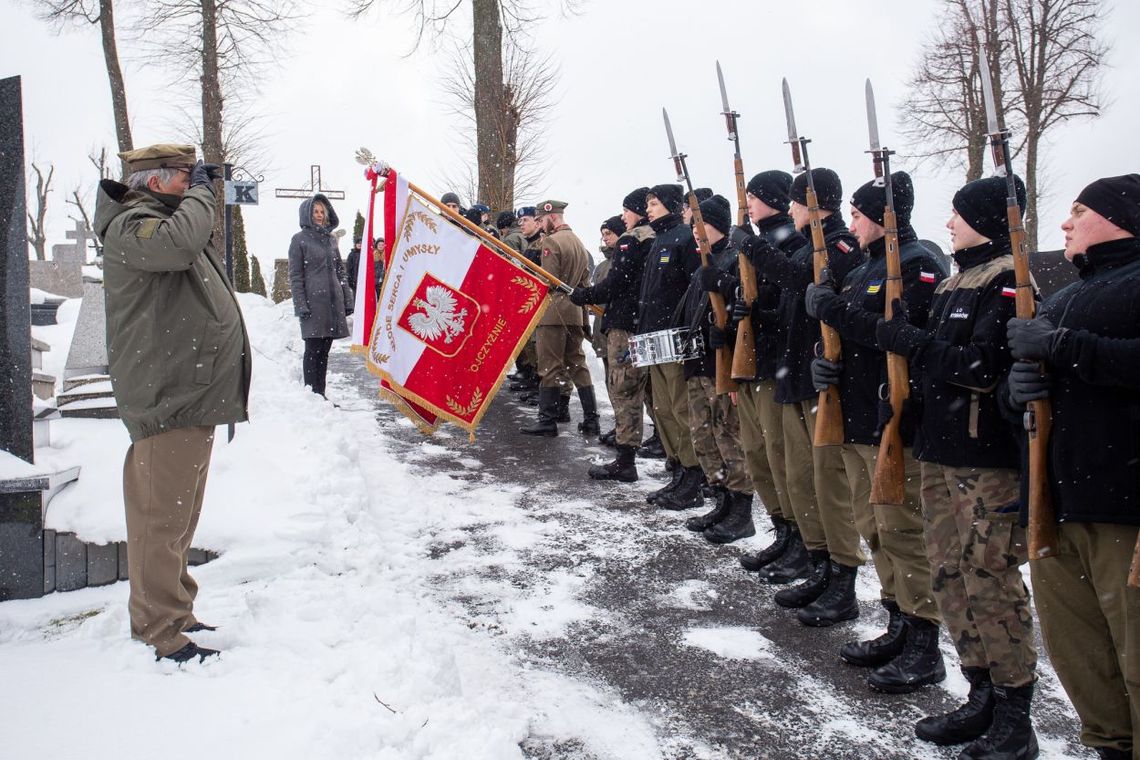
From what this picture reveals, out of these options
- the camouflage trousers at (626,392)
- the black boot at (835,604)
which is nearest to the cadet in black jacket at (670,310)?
the camouflage trousers at (626,392)

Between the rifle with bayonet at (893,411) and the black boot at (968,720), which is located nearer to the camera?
the black boot at (968,720)

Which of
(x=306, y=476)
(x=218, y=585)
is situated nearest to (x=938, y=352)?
(x=218, y=585)

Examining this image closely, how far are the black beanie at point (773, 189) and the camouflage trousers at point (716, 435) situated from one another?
120 cm

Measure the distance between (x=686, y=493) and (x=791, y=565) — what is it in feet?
4.95

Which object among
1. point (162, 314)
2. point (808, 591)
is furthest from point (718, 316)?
point (162, 314)

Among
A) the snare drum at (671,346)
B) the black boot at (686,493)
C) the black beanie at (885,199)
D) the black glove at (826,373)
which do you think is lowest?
the black boot at (686,493)

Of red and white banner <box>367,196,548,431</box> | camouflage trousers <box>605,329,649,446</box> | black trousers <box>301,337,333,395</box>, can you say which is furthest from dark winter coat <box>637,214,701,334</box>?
black trousers <box>301,337,333,395</box>

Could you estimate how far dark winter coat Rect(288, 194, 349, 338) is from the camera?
8.30 metres

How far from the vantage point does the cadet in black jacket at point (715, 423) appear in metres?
5.36

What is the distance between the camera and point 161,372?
3.22 meters

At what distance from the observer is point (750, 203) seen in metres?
4.76

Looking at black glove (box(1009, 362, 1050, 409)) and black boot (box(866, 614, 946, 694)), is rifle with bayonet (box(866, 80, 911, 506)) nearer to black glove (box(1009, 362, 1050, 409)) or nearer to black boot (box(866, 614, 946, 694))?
black boot (box(866, 614, 946, 694))

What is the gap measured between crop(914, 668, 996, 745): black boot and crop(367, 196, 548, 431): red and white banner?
3984mm

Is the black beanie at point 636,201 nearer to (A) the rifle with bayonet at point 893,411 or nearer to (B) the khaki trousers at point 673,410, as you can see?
(B) the khaki trousers at point 673,410
